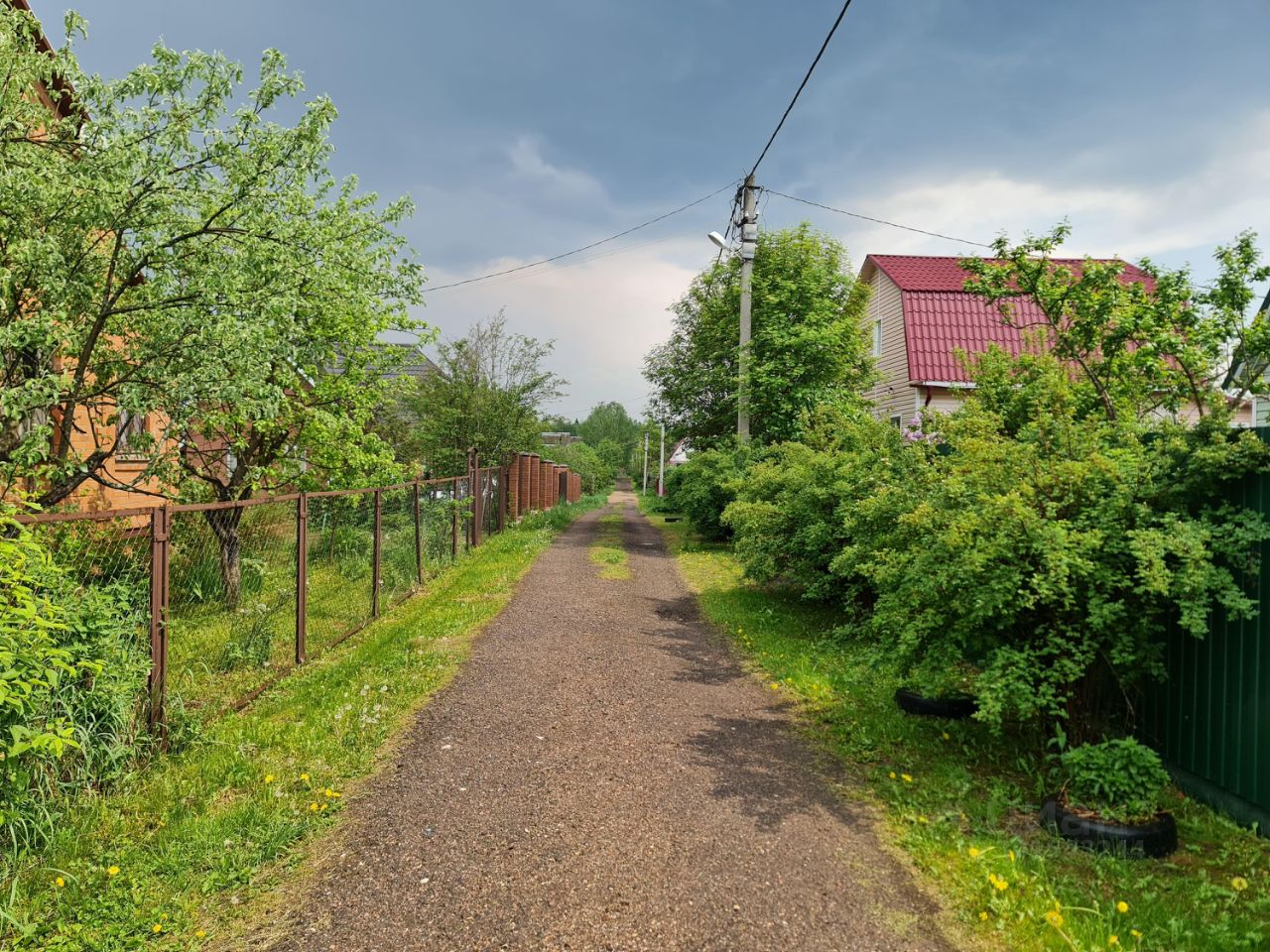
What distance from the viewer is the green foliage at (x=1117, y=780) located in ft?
11.1

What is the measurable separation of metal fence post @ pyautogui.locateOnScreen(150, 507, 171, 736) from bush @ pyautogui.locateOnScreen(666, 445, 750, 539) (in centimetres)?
958

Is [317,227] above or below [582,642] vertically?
above

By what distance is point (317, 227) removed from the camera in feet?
21.7

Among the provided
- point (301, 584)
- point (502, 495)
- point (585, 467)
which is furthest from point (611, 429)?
point (301, 584)

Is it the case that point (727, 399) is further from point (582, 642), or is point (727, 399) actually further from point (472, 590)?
point (582, 642)

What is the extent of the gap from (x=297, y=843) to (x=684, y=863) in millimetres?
1797

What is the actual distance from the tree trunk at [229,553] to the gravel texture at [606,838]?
4.10 meters

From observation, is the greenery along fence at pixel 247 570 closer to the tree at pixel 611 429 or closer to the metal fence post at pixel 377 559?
Answer: the metal fence post at pixel 377 559

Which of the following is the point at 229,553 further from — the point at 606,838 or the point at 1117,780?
the point at 1117,780

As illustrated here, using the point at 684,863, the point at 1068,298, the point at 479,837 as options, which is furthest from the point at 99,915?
the point at 1068,298

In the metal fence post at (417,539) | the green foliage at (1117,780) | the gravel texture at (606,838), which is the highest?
the metal fence post at (417,539)

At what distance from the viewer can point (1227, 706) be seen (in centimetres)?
360

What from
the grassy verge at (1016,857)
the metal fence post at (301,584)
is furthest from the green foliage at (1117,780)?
the metal fence post at (301,584)

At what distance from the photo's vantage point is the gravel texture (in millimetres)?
2811
